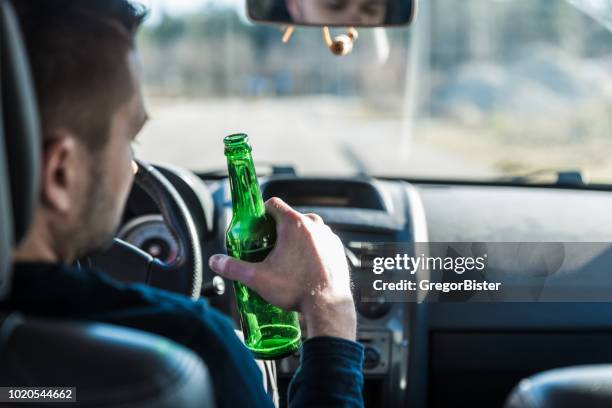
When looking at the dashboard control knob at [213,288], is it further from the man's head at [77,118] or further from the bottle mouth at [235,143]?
the man's head at [77,118]

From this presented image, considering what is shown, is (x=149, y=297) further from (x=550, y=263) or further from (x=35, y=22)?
(x=550, y=263)

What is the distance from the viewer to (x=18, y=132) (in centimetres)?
159

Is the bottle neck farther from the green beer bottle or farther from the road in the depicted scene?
the road

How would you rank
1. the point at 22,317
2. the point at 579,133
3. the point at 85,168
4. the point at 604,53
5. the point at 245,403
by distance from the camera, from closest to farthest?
the point at 22,317 < the point at 85,168 < the point at 245,403 < the point at 579,133 < the point at 604,53

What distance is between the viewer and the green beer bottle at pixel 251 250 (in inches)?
102

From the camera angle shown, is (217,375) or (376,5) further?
(376,5)

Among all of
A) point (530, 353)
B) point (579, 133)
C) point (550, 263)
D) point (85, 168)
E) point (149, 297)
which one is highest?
point (85, 168)

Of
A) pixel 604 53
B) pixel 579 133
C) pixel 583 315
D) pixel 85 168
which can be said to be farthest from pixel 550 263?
pixel 604 53

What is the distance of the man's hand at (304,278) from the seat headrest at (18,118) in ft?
1.86

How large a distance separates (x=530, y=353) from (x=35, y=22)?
9.65 feet

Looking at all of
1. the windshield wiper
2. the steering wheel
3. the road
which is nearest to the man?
the steering wheel

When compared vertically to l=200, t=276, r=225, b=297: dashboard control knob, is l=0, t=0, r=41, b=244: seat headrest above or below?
above

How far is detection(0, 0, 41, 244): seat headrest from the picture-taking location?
158cm

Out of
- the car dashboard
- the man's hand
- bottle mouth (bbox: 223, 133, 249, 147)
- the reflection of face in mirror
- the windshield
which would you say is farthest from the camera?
the windshield
